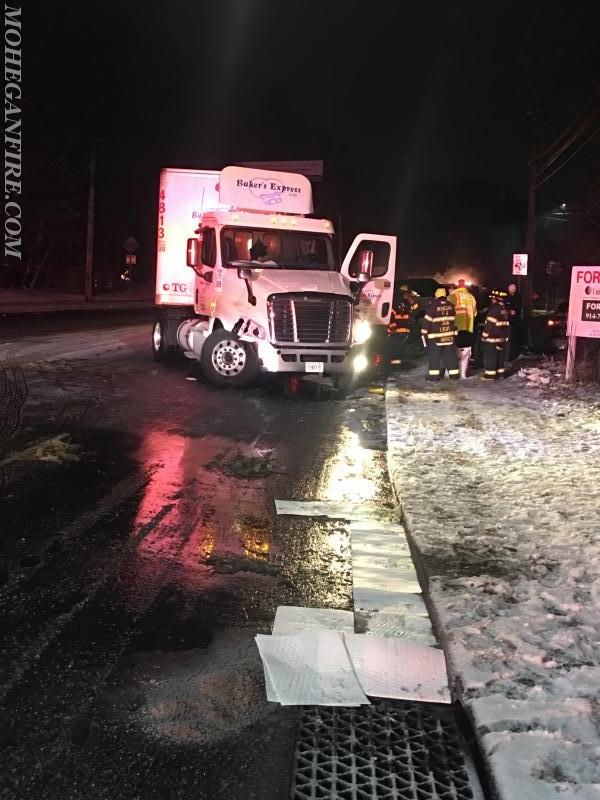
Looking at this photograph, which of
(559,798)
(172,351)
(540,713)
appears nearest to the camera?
(559,798)

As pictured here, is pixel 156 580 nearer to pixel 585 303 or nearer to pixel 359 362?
pixel 359 362

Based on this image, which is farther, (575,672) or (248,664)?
(248,664)

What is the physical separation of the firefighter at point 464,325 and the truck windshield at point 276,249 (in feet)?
9.51

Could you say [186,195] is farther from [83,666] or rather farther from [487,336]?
[83,666]

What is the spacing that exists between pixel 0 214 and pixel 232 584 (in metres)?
39.3

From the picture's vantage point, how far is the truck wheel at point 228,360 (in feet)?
41.4

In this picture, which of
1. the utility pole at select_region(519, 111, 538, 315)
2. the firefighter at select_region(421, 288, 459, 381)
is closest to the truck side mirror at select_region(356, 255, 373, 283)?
the firefighter at select_region(421, 288, 459, 381)

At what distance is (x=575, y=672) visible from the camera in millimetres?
3584

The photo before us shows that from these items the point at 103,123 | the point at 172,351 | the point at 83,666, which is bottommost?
the point at 83,666

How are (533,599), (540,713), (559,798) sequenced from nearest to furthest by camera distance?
(559,798) → (540,713) → (533,599)

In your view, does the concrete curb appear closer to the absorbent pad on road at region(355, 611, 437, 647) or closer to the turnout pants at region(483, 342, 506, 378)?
the absorbent pad on road at region(355, 611, 437, 647)

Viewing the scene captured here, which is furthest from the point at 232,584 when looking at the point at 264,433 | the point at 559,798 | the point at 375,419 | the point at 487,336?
Result: the point at 487,336

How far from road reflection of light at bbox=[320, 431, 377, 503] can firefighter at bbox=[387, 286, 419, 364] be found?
8417 mm

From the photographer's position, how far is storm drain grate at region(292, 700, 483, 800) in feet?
9.81
